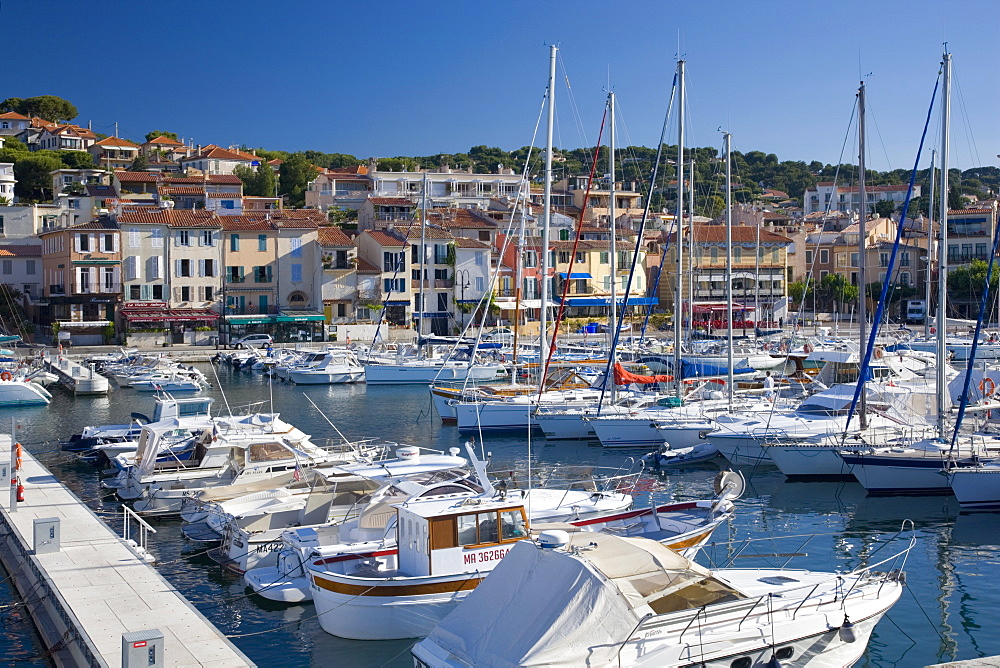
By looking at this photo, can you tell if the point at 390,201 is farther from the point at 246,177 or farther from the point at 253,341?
the point at 246,177

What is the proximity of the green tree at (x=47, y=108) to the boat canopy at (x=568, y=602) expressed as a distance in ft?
464

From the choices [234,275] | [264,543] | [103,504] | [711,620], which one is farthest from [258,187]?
[711,620]

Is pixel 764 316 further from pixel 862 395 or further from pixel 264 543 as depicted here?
pixel 264 543

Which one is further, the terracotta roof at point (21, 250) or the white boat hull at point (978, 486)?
the terracotta roof at point (21, 250)

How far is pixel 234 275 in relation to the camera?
7188cm

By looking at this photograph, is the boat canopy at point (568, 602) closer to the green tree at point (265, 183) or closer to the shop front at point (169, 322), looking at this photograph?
the shop front at point (169, 322)

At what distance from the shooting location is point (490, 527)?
16672 millimetres

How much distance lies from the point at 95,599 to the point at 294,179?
103667 millimetres

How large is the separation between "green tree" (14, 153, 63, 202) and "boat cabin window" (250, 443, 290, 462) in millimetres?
84888

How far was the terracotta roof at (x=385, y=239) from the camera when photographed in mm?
74438

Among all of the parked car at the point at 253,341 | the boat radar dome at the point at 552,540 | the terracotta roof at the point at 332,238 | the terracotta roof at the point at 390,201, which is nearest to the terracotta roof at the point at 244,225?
the terracotta roof at the point at 332,238

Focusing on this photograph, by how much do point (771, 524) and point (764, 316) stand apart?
6078 centimetres

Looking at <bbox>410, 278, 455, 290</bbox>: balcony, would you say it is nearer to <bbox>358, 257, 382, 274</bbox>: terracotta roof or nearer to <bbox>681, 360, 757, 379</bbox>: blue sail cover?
<bbox>358, 257, 382, 274</bbox>: terracotta roof

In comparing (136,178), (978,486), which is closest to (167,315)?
(136,178)
